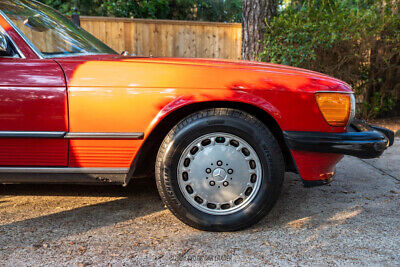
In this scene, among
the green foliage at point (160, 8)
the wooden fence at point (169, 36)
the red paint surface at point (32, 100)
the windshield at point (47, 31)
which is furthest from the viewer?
the green foliage at point (160, 8)

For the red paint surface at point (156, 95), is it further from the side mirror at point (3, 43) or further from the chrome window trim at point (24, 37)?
the side mirror at point (3, 43)

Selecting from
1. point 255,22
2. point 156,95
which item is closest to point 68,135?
point 156,95

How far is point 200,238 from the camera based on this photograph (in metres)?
2.37

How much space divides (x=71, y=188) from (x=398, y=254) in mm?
2669

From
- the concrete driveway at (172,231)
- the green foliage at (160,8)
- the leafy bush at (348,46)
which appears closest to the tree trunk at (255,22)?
the leafy bush at (348,46)

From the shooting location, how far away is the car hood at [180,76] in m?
2.37

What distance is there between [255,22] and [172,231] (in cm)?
490

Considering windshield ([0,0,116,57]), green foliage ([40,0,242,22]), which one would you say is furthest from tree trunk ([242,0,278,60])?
green foliage ([40,0,242,22])

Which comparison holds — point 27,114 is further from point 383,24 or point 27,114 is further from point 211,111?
point 383,24

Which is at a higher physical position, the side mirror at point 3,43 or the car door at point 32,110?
the side mirror at point 3,43

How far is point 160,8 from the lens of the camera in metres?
13.2

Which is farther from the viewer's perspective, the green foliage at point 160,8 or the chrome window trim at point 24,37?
the green foliage at point 160,8

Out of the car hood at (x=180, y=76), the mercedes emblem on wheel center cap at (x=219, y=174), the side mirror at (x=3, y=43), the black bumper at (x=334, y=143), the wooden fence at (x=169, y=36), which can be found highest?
the wooden fence at (x=169, y=36)

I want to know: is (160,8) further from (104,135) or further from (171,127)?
(104,135)
